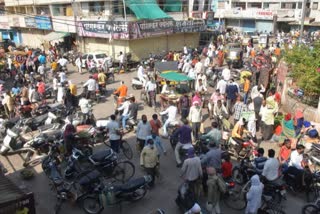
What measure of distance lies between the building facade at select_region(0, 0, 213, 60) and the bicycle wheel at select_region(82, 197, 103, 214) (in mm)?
18917

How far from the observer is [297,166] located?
8.21 meters

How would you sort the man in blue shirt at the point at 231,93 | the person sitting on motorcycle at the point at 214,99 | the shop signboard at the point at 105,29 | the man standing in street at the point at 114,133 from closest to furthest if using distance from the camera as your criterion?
1. the man standing in street at the point at 114,133
2. the person sitting on motorcycle at the point at 214,99
3. the man in blue shirt at the point at 231,93
4. the shop signboard at the point at 105,29

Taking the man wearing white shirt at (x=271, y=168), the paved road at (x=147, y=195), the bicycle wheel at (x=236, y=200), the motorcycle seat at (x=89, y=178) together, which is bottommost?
the paved road at (x=147, y=195)

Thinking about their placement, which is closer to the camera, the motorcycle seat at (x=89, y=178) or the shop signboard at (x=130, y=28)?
the motorcycle seat at (x=89, y=178)

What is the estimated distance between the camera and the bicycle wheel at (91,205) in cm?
773

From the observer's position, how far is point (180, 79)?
15.0 m

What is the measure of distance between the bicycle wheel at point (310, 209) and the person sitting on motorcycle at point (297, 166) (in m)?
0.90

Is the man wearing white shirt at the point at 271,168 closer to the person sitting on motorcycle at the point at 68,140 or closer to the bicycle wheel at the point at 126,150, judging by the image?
the bicycle wheel at the point at 126,150

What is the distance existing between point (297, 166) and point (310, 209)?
4.03 ft

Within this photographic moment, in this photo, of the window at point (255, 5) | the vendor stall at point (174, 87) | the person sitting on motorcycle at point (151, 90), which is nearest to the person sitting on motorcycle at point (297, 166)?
the vendor stall at point (174, 87)

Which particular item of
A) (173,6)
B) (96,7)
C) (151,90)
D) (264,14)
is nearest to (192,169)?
(151,90)

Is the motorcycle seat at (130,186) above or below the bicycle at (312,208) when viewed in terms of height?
above

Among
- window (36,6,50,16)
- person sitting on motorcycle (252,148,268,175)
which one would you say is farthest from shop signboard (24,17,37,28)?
person sitting on motorcycle (252,148,268,175)

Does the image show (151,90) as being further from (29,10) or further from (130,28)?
(29,10)
